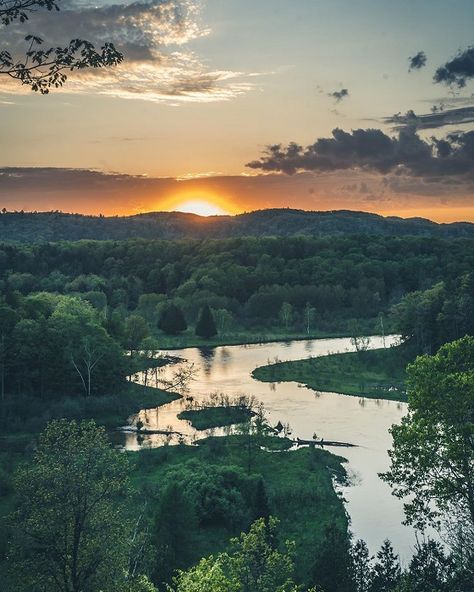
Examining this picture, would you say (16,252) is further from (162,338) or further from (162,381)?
(162,381)

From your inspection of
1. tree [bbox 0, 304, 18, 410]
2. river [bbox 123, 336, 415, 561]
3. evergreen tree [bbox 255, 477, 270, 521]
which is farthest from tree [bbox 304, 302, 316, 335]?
evergreen tree [bbox 255, 477, 270, 521]

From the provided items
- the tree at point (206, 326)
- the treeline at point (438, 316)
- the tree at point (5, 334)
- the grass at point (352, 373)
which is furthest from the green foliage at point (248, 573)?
the tree at point (206, 326)

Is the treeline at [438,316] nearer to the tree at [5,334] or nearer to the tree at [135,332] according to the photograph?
the tree at [135,332]

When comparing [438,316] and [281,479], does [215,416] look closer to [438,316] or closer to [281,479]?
[281,479]

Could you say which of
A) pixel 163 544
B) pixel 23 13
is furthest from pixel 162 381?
pixel 23 13

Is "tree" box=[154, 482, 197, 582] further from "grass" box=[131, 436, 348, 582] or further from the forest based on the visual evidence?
"grass" box=[131, 436, 348, 582]
